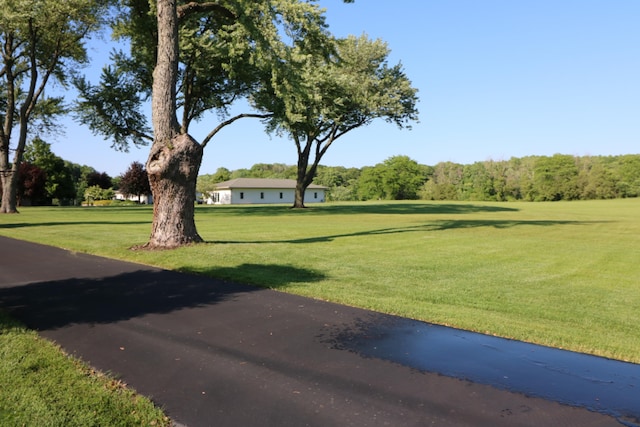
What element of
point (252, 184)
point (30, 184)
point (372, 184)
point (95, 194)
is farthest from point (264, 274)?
point (372, 184)

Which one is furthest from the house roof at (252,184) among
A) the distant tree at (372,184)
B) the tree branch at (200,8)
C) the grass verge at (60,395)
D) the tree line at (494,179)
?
the grass verge at (60,395)

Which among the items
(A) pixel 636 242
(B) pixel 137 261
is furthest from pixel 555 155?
(B) pixel 137 261

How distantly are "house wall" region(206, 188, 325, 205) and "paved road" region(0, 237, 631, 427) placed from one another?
3194 inches

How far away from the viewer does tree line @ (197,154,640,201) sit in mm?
92812

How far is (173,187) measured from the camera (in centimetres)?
1359

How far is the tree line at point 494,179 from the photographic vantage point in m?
92.8

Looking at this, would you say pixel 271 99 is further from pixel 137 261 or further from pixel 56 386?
pixel 56 386

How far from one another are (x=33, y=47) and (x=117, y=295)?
3508 cm

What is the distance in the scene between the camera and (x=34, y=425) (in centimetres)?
347

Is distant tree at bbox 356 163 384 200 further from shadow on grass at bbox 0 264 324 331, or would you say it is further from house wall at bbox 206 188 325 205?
shadow on grass at bbox 0 264 324 331

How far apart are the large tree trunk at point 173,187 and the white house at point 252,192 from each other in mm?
74951

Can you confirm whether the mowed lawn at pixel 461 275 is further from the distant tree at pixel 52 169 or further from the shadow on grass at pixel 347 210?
the distant tree at pixel 52 169

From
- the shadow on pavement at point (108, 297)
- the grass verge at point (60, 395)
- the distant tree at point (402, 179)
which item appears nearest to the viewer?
the grass verge at point (60, 395)

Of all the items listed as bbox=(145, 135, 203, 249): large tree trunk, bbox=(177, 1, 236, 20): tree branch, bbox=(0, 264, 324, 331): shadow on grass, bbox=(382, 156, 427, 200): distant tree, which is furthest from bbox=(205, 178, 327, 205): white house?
bbox=(0, 264, 324, 331): shadow on grass
